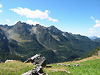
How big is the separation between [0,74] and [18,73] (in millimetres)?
3676

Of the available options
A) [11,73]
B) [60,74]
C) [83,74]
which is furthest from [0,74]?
[83,74]

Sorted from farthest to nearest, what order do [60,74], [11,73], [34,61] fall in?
[34,61] < [60,74] < [11,73]

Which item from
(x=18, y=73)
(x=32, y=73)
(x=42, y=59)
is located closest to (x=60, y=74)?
(x=32, y=73)

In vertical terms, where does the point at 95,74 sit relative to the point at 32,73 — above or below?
below

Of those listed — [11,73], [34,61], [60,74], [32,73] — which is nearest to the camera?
[32,73]

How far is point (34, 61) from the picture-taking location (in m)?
36.4

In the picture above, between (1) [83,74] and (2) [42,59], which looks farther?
(2) [42,59]

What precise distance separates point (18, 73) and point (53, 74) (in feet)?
26.7

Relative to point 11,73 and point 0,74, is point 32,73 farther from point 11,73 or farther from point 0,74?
point 0,74

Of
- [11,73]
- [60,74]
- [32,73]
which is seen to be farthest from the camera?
[60,74]

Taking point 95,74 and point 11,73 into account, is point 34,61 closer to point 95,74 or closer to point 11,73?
point 11,73

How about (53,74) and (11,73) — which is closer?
(11,73)

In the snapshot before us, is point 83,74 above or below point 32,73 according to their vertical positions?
below

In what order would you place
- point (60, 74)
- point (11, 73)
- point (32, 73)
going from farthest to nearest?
point (60, 74) < point (11, 73) < point (32, 73)
